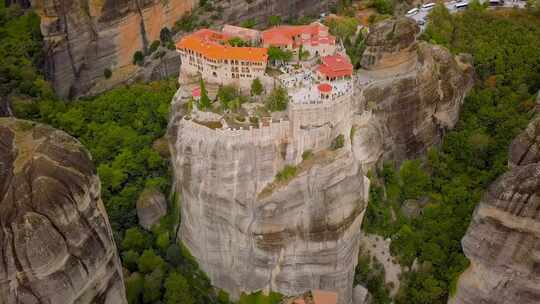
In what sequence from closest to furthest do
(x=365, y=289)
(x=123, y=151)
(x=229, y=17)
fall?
(x=365, y=289) → (x=123, y=151) → (x=229, y=17)

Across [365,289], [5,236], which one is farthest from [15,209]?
[365,289]

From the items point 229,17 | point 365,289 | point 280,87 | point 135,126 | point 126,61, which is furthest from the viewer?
point 229,17

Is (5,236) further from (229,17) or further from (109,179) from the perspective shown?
(229,17)

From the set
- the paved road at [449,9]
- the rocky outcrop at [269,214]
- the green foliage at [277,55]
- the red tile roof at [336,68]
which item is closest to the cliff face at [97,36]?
the green foliage at [277,55]

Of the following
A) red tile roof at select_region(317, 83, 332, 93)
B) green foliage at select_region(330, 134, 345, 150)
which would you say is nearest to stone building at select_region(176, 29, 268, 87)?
red tile roof at select_region(317, 83, 332, 93)

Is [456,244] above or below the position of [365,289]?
above

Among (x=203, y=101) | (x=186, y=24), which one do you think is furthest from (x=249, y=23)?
(x=203, y=101)

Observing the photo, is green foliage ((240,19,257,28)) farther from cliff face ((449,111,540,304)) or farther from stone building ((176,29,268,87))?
cliff face ((449,111,540,304))
